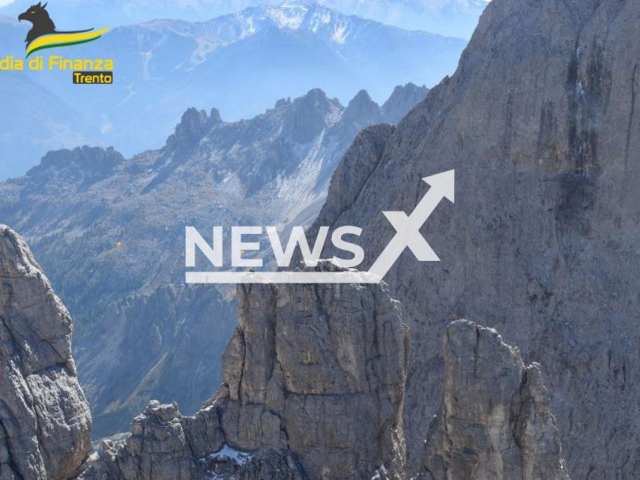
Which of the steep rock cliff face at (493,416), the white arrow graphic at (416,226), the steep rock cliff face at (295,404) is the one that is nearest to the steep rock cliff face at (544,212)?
the white arrow graphic at (416,226)

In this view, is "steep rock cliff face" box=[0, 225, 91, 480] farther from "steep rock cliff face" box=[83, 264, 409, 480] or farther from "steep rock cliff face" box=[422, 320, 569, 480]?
"steep rock cliff face" box=[422, 320, 569, 480]

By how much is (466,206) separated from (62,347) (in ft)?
166

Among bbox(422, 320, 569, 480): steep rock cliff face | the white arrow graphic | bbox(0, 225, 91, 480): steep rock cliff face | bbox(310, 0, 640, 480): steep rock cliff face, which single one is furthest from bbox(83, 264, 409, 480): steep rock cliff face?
the white arrow graphic

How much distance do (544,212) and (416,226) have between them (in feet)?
41.4

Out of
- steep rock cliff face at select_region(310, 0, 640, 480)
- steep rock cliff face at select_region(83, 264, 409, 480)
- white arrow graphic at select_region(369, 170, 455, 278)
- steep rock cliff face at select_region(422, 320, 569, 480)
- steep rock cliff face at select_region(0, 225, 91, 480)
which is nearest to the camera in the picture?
steep rock cliff face at select_region(422, 320, 569, 480)

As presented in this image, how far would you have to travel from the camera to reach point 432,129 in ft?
387

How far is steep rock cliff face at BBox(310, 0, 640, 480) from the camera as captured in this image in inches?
3937

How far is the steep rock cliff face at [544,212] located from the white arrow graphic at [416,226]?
31.9 inches

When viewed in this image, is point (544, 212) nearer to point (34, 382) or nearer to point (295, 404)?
point (295, 404)

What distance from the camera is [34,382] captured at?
67.9 m

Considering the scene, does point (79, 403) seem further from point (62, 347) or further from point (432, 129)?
point (432, 129)

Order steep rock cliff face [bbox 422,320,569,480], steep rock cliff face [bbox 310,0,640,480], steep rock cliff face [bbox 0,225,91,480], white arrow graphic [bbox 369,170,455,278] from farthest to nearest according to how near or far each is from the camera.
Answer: white arrow graphic [bbox 369,170,455,278] → steep rock cliff face [bbox 310,0,640,480] → steep rock cliff face [bbox 0,225,91,480] → steep rock cliff face [bbox 422,320,569,480]

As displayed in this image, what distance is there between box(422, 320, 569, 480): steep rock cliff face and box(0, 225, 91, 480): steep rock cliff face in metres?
21.3

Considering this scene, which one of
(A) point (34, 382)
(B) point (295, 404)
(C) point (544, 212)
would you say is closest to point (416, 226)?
(C) point (544, 212)
